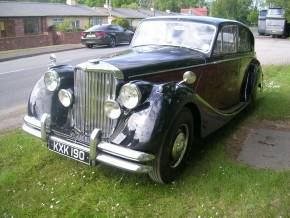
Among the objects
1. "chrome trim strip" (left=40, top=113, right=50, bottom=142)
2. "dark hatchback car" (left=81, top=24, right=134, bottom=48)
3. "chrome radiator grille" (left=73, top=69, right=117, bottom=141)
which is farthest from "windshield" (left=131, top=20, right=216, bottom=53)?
"dark hatchback car" (left=81, top=24, right=134, bottom=48)

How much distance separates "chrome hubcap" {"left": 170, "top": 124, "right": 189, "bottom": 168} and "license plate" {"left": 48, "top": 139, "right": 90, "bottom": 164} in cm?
98

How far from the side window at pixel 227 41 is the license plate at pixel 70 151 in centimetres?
266

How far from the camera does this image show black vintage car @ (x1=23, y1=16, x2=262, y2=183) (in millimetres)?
3848

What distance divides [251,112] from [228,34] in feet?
6.27

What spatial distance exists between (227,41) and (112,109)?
2856 mm

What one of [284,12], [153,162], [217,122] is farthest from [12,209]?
[284,12]

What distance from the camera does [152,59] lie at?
4.67 metres

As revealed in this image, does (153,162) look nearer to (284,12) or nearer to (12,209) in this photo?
(12,209)

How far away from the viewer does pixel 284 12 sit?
99.1ft

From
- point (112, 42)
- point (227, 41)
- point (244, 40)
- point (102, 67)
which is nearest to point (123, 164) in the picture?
point (102, 67)

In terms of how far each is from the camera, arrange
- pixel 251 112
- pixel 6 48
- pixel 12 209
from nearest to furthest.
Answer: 1. pixel 12 209
2. pixel 251 112
3. pixel 6 48

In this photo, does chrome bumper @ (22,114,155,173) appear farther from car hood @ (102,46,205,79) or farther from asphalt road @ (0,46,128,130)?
asphalt road @ (0,46,128,130)

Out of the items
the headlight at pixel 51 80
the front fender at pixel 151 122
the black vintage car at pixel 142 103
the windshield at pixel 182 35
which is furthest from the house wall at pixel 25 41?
the front fender at pixel 151 122

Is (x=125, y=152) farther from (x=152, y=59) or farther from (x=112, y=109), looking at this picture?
(x=152, y=59)
